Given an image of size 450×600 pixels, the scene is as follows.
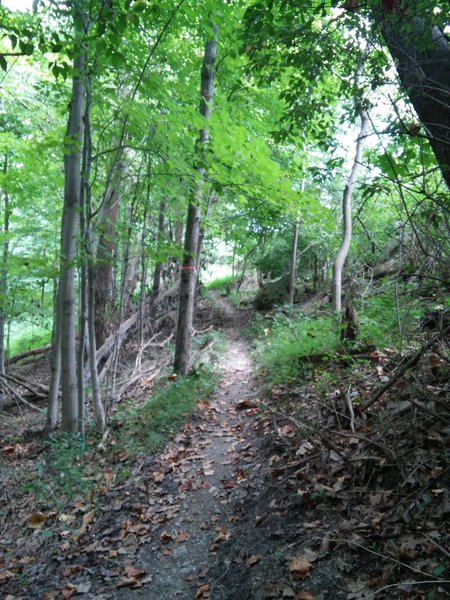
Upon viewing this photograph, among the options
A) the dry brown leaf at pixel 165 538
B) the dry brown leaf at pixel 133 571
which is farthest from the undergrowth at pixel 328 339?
the dry brown leaf at pixel 133 571

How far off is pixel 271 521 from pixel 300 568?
0.81 m

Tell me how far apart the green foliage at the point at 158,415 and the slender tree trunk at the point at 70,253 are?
88 centimetres

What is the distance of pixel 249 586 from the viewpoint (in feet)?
9.93

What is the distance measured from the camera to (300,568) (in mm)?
2840

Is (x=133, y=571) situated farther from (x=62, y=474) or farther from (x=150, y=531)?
(x=62, y=474)

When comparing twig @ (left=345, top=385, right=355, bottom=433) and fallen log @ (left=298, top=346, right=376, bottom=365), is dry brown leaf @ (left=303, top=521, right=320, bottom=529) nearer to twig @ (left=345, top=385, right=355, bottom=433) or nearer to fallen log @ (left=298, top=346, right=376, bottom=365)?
twig @ (left=345, top=385, right=355, bottom=433)

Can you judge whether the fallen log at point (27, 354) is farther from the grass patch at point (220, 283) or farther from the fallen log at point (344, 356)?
the grass patch at point (220, 283)

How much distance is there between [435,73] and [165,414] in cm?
588

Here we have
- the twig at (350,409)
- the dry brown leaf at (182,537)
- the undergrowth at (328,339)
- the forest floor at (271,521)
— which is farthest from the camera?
the undergrowth at (328,339)

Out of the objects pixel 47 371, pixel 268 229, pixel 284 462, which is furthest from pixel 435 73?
pixel 47 371

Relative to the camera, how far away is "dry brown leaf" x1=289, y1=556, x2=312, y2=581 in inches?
111

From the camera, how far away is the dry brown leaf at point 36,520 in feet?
14.9

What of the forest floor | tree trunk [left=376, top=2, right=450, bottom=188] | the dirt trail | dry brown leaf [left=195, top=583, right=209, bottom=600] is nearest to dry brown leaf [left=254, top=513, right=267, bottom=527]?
the forest floor

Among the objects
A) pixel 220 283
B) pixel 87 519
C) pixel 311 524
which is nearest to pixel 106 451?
pixel 87 519
